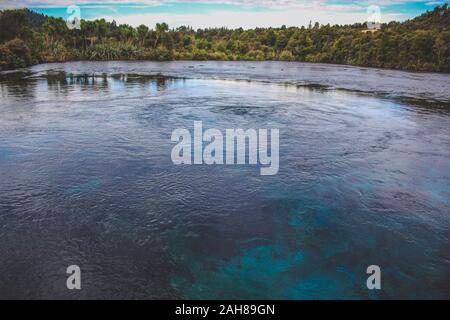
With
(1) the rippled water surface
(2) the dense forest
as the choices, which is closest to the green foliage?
(2) the dense forest

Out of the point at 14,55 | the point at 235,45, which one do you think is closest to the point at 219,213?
the point at 14,55

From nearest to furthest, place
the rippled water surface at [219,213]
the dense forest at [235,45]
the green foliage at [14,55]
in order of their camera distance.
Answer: the rippled water surface at [219,213]
the green foliage at [14,55]
the dense forest at [235,45]

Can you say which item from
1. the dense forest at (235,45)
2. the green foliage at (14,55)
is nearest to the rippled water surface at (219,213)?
the green foliage at (14,55)

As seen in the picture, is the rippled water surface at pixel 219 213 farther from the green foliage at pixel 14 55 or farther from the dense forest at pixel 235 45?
the dense forest at pixel 235 45

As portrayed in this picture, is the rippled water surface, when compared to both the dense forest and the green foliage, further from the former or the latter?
the dense forest

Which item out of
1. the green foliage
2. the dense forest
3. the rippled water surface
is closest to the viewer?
the rippled water surface

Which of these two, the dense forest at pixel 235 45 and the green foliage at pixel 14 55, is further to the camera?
the dense forest at pixel 235 45
